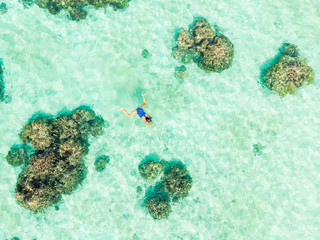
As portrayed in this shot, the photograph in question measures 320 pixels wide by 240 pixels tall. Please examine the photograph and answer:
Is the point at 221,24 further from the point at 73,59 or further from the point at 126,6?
the point at 73,59

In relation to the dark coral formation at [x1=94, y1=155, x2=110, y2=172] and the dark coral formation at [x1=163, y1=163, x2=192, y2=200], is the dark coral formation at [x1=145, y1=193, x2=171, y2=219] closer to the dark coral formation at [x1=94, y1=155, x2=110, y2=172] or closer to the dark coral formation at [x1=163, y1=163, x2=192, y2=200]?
the dark coral formation at [x1=163, y1=163, x2=192, y2=200]

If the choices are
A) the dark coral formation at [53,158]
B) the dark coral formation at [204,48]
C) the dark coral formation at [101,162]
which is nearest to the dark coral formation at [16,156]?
the dark coral formation at [53,158]

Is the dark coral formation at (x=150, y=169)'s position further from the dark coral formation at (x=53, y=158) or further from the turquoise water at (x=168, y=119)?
the dark coral formation at (x=53, y=158)

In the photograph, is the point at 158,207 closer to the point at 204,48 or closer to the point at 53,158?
the point at 53,158

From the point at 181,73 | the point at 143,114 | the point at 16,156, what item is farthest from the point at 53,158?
the point at 181,73

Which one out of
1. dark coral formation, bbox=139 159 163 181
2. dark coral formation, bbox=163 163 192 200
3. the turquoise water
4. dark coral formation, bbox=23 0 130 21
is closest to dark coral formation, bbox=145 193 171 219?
dark coral formation, bbox=163 163 192 200

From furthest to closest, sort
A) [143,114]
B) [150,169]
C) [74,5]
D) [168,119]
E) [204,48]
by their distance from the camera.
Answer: [168,119], [74,5], [204,48], [143,114], [150,169]
